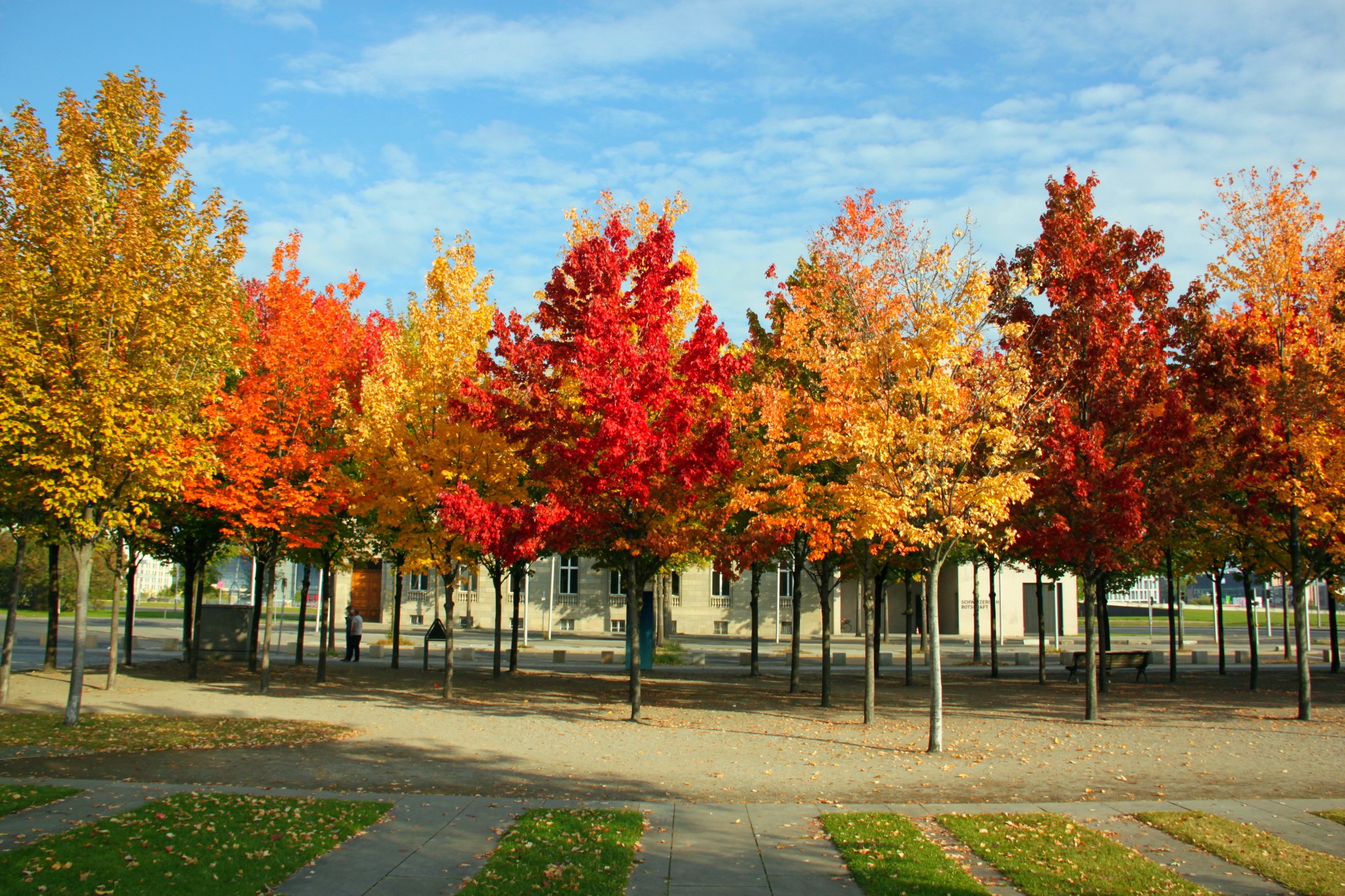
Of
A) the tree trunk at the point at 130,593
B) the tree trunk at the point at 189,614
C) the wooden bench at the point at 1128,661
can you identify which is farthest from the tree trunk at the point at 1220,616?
the tree trunk at the point at 130,593

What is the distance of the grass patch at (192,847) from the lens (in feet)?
23.0

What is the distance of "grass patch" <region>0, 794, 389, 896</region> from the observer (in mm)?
7000

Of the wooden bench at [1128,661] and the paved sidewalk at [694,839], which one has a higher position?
the paved sidewalk at [694,839]

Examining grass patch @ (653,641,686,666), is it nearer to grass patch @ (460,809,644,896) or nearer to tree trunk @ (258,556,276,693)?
tree trunk @ (258,556,276,693)

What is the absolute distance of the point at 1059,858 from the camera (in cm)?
808

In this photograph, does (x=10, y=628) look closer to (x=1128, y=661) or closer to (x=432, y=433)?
(x=432, y=433)

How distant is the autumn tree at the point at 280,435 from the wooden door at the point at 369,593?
27670 millimetres

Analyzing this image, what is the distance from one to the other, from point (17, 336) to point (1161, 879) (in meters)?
16.0

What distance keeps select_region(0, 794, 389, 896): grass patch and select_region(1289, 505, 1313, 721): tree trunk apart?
16.8 m

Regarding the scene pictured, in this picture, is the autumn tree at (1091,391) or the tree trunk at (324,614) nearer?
the autumn tree at (1091,391)

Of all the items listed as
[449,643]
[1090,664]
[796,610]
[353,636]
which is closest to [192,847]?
[449,643]

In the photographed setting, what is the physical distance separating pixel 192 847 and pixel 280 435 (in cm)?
1249

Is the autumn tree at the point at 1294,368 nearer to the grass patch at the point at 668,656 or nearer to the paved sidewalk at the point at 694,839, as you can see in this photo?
the paved sidewalk at the point at 694,839

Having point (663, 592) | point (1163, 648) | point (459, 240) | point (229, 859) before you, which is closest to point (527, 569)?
point (459, 240)
